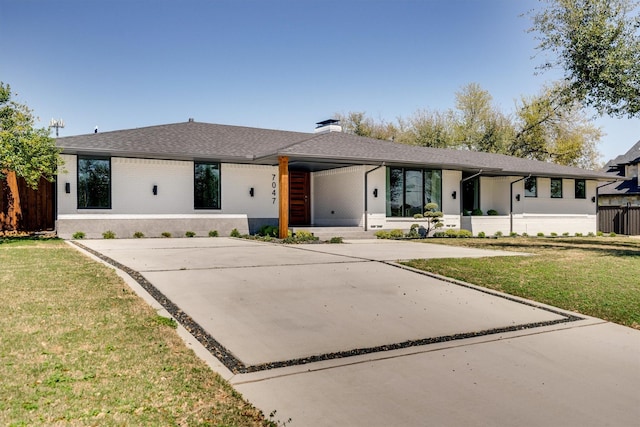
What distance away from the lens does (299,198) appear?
64.2 ft

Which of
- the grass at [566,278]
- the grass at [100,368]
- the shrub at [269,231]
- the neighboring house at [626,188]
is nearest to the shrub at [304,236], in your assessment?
the shrub at [269,231]

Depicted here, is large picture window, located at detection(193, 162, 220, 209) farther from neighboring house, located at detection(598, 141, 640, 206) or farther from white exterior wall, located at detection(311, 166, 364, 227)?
neighboring house, located at detection(598, 141, 640, 206)

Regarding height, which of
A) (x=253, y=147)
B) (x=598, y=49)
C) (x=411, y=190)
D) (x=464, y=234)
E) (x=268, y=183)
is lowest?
(x=464, y=234)

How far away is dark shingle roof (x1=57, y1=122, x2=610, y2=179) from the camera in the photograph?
50.4 ft

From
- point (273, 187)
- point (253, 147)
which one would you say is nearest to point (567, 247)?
point (273, 187)

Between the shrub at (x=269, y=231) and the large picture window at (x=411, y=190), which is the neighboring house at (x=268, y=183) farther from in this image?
the shrub at (x=269, y=231)

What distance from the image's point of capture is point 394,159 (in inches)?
666

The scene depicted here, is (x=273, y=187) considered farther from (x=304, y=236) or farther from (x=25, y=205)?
(x=25, y=205)

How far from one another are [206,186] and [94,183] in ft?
12.4

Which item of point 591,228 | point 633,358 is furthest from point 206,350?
point 591,228

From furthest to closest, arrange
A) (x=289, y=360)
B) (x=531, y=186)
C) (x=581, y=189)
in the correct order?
(x=581, y=189) < (x=531, y=186) < (x=289, y=360)

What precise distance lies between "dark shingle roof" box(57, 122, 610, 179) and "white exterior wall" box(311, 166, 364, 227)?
121cm

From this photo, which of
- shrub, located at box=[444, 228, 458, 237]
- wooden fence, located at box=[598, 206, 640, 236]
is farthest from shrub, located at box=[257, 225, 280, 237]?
wooden fence, located at box=[598, 206, 640, 236]

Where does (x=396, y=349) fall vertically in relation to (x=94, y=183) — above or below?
below
